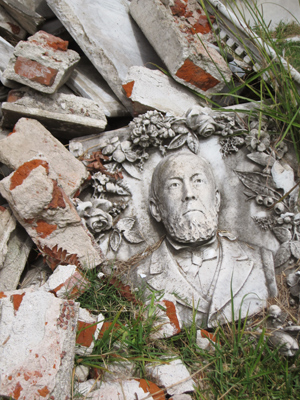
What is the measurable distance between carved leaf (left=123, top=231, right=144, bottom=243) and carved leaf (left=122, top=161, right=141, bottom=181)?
1.50ft

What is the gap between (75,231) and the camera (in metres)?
2.74

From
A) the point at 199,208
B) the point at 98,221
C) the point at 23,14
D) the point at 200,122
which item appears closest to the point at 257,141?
the point at 200,122

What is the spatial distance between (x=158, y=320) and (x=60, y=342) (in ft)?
2.24

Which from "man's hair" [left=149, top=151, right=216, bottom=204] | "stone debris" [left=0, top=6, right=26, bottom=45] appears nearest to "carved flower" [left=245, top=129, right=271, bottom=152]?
"man's hair" [left=149, top=151, right=216, bottom=204]

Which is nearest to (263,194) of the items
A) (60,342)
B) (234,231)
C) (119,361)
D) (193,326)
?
(234,231)

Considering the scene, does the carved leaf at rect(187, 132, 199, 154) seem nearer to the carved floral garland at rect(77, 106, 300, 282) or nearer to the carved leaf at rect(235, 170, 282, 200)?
the carved floral garland at rect(77, 106, 300, 282)

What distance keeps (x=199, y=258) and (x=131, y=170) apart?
930mm

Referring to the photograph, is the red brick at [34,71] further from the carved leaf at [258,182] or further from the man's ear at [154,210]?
the carved leaf at [258,182]

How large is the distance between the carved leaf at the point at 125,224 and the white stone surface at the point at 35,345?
3.04 ft

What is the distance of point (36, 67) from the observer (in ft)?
10.4

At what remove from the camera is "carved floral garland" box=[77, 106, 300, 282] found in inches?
111

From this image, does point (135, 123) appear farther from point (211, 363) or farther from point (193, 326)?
point (211, 363)

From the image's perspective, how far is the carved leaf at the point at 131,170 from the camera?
10.4 feet

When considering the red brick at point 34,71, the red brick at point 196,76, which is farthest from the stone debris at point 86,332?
the red brick at point 196,76
